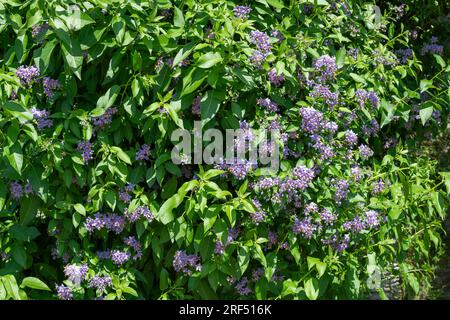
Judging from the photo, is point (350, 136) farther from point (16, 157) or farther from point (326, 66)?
point (16, 157)

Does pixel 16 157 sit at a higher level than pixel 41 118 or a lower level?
Answer: lower

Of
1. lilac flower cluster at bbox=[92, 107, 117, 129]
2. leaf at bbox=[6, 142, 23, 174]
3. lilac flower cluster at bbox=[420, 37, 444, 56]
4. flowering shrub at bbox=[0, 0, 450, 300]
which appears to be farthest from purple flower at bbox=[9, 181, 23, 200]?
lilac flower cluster at bbox=[420, 37, 444, 56]

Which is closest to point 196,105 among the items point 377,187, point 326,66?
point 326,66

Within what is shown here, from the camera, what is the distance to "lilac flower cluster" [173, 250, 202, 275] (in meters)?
2.51

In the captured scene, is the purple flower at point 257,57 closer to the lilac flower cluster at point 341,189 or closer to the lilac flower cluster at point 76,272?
the lilac flower cluster at point 341,189

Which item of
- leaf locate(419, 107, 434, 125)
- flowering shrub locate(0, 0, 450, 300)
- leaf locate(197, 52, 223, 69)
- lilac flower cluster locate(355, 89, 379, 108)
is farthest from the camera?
leaf locate(419, 107, 434, 125)

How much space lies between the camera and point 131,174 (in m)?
2.56

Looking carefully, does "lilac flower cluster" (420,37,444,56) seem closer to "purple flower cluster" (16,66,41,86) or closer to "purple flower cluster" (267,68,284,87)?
"purple flower cluster" (267,68,284,87)

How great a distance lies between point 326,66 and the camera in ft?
8.73

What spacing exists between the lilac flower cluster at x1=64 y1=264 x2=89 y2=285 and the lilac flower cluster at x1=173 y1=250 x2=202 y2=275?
0.34 m

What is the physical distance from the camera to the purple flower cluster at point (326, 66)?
2.64 meters

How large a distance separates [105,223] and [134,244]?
Answer: 0.48 ft

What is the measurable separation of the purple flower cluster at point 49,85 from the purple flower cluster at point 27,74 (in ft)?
0.13
